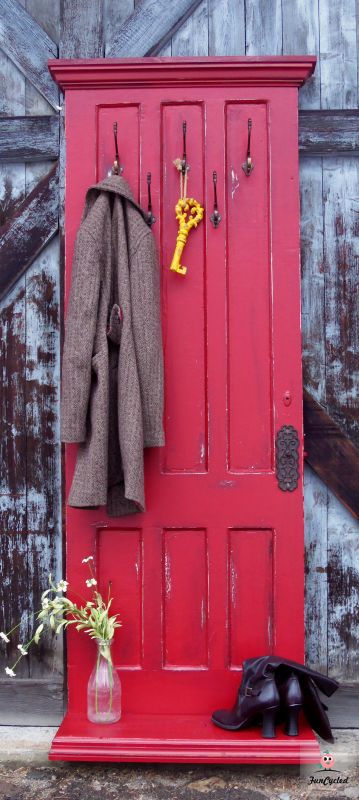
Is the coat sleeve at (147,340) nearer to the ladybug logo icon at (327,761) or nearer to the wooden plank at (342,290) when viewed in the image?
Answer: the wooden plank at (342,290)

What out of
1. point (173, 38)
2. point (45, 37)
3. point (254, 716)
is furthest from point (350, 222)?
point (254, 716)

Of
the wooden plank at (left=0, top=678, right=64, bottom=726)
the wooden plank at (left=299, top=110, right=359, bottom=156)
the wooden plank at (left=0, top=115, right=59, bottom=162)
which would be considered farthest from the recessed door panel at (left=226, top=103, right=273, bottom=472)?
the wooden plank at (left=0, top=678, right=64, bottom=726)

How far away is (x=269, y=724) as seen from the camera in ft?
7.37

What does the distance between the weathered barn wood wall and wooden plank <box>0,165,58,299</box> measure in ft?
0.16

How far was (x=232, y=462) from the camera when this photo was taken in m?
2.56

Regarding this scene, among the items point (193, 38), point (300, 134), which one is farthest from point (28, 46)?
point (300, 134)

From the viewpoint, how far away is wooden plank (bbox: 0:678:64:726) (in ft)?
8.84

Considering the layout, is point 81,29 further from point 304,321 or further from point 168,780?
point 168,780

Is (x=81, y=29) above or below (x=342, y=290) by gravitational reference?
above

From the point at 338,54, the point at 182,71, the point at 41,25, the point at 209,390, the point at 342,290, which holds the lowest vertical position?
the point at 209,390

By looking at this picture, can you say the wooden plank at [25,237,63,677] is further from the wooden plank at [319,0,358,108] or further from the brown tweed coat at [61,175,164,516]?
the wooden plank at [319,0,358,108]

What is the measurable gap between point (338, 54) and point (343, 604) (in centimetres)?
216

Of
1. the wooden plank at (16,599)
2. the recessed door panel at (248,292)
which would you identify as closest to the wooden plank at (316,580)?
the recessed door panel at (248,292)

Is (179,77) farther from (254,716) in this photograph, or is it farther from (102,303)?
(254,716)
